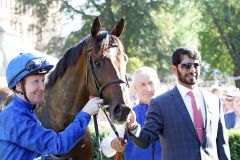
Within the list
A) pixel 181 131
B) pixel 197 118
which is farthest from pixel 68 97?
pixel 197 118

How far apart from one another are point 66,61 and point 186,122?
1.15 metres

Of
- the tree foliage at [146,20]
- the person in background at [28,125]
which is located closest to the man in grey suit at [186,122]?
the person in background at [28,125]

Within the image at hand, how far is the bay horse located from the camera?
3543 millimetres

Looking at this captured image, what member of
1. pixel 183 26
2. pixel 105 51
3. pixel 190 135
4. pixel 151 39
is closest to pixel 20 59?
A: pixel 105 51

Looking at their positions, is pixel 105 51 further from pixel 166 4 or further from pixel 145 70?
pixel 166 4

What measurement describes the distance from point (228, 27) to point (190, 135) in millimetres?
27972

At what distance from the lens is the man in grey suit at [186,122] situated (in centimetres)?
409

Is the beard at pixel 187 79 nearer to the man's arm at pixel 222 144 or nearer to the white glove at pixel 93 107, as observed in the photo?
the man's arm at pixel 222 144

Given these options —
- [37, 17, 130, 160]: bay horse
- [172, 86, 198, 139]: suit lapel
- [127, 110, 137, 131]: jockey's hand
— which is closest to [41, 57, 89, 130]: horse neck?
[37, 17, 130, 160]: bay horse

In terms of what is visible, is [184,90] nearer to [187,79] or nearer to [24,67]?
[187,79]

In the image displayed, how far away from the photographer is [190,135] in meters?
4.09

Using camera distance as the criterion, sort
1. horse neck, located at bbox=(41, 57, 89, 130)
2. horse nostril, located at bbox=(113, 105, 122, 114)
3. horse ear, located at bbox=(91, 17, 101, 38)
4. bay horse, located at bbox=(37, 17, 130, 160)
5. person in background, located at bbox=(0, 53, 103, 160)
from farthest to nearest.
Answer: horse neck, located at bbox=(41, 57, 89, 130) → horse ear, located at bbox=(91, 17, 101, 38) → bay horse, located at bbox=(37, 17, 130, 160) → horse nostril, located at bbox=(113, 105, 122, 114) → person in background, located at bbox=(0, 53, 103, 160)

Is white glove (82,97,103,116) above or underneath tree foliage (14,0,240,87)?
underneath

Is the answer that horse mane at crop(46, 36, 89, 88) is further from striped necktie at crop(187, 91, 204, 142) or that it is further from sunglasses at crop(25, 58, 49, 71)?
striped necktie at crop(187, 91, 204, 142)
